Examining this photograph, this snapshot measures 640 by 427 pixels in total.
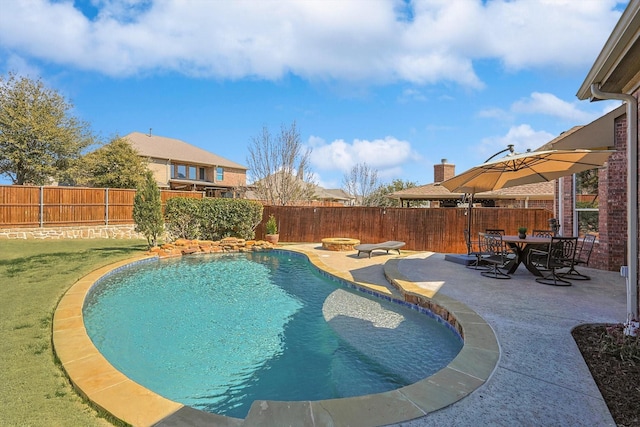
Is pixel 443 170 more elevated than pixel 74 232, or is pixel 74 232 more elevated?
pixel 443 170

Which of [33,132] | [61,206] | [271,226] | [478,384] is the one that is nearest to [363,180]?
[271,226]

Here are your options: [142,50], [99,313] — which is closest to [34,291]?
[99,313]

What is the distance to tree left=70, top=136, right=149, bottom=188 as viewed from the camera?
23344 mm

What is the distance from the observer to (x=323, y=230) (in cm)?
1595

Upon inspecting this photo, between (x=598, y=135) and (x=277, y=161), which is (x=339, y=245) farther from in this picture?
(x=277, y=161)

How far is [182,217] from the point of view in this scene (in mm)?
14398

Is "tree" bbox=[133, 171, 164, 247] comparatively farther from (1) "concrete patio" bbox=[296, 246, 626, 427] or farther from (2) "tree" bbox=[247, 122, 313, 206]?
(2) "tree" bbox=[247, 122, 313, 206]

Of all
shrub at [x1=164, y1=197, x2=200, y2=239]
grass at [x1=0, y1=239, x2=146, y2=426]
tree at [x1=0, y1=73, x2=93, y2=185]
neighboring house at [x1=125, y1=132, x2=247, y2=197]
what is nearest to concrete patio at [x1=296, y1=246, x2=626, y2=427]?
grass at [x1=0, y1=239, x2=146, y2=426]

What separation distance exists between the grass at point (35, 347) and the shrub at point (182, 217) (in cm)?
455

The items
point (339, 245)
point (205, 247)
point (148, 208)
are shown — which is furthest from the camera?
point (205, 247)

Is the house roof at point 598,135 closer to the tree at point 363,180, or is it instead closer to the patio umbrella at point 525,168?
the patio umbrella at point 525,168

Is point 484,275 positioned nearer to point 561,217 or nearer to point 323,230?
point 561,217

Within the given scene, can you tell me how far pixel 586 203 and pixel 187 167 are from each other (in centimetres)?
3126

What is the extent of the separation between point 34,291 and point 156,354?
388cm
